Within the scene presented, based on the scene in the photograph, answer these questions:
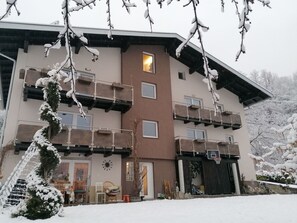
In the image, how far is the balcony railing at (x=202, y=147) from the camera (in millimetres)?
17125

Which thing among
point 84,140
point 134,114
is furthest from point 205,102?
point 84,140

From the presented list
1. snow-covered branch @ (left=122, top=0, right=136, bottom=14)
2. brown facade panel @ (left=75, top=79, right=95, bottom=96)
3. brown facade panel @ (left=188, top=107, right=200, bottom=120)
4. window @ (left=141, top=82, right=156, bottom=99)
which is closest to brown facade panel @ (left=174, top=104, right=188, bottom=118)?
brown facade panel @ (left=188, top=107, right=200, bottom=120)

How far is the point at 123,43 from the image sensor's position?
58.4 ft

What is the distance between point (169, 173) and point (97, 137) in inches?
222

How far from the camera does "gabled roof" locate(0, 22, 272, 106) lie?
14.0 meters

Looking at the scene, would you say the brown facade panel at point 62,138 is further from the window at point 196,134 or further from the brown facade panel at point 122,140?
the window at point 196,134

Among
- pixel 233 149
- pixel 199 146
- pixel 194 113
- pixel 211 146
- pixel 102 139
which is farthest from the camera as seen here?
pixel 233 149

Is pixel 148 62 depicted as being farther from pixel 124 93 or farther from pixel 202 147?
pixel 202 147

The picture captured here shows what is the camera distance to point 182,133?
61.6 feet

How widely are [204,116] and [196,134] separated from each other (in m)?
1.55

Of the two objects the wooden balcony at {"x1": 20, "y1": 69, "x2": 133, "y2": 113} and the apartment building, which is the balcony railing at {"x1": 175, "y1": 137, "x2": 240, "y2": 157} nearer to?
the apartment building

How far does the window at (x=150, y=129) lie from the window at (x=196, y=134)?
3.01m

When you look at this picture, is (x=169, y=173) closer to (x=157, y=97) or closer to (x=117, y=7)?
(x=157, y=97)

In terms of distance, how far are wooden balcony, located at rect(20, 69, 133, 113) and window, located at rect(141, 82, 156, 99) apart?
2119 mm
